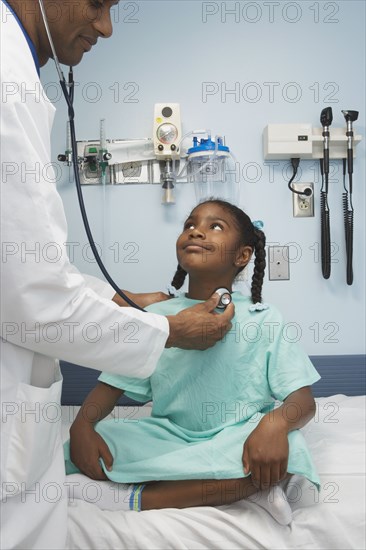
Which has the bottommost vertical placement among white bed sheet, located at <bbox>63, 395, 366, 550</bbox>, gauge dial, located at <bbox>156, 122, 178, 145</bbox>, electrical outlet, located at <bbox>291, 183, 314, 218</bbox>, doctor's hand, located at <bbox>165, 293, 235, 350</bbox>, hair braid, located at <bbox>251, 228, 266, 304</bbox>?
white bed sheet, located at <bbox>63, 395, 366, 550</bbox>

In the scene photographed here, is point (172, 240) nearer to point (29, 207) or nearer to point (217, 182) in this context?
point (217, 182)

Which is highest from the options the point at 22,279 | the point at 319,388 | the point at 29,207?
the point at 29,207

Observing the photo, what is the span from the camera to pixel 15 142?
84 centimetres

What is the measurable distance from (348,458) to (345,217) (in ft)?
3.31

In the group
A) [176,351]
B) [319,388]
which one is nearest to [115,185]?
[176,351]

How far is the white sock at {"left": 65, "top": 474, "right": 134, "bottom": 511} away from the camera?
120 cm

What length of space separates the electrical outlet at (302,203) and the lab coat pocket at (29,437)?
1.47 m

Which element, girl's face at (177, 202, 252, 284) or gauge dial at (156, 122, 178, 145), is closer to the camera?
girl's face at (177, 202, 252, 284)

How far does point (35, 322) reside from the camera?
2.93ft

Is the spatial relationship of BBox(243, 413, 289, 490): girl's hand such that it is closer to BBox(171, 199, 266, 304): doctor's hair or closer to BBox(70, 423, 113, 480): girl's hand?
BBox(70, 423, 113, 480): girl's hand

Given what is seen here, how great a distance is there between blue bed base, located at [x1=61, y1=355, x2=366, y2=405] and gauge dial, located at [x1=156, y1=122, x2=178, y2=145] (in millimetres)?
910

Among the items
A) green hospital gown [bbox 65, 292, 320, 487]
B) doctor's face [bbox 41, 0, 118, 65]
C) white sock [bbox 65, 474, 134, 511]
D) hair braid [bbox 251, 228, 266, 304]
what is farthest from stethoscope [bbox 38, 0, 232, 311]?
white sock [bbox 65, 474, 134, 511]

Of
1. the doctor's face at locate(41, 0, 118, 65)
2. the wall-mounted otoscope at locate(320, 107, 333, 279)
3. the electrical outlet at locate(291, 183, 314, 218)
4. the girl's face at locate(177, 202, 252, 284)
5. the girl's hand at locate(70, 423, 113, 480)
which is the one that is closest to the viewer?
the doctor's face at locate(41, 0, 118, 65)

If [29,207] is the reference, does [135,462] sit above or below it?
below
